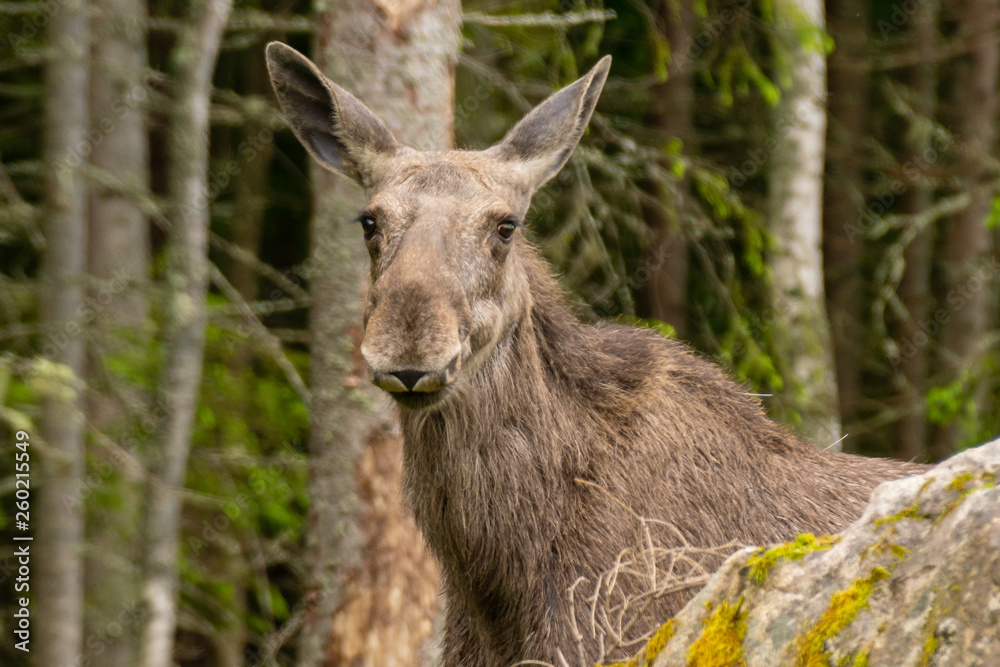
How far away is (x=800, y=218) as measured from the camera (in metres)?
9.05

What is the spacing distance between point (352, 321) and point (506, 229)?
1.36 m

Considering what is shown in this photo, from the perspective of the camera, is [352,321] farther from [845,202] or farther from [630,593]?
[845,202]

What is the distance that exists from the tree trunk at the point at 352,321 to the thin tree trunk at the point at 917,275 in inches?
333

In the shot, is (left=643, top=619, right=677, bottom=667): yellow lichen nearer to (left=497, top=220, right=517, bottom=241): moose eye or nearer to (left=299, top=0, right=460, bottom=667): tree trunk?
(left=497, top=220, right=517, bottom=241): moose eye

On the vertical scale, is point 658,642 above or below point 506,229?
below

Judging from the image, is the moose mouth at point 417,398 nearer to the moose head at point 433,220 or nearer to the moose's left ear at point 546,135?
the moose head at point 433,220

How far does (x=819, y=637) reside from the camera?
7.57 ft

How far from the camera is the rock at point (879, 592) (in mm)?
2102

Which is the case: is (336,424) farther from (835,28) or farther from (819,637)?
(835,28)

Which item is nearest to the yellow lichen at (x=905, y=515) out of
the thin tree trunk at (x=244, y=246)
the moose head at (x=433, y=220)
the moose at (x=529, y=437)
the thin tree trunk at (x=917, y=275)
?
the moose at (x=529, y=437)

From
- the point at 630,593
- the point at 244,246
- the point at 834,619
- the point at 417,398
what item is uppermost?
the point at 244,246

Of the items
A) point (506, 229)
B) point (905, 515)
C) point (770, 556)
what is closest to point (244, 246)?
point (506, 229)

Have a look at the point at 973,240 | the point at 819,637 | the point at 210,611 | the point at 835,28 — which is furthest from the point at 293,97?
the point at 835,28

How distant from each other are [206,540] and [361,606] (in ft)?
17.6
